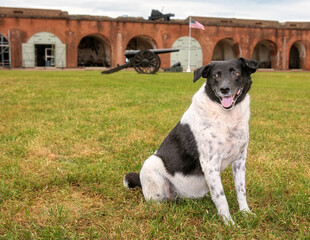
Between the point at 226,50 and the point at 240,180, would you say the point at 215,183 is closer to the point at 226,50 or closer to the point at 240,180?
the point at 240,180

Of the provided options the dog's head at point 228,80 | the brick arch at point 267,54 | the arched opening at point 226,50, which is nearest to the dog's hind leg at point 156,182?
the dog's head at point 228,80

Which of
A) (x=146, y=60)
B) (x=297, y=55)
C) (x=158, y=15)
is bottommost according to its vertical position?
(x=146, y=60)

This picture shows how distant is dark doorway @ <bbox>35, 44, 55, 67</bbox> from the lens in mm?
28527

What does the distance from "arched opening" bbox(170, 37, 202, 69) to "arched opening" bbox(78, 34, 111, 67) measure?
22.0ft

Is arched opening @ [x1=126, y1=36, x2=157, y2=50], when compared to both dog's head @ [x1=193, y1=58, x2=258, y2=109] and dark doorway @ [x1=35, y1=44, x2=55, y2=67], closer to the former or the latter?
dark doorway @ [x1=35, y1=44, x2=55, y2=67]

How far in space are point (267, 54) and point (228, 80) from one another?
3755cm

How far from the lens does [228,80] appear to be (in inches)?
80.9

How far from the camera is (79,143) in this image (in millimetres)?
4094

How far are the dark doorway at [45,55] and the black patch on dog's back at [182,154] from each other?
27.7 metres

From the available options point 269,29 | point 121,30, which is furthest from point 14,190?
point 269,29

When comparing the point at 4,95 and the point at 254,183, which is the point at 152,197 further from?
the point at 4,95

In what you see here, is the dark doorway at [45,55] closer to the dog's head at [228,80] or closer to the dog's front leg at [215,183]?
the dog's head at [228,80]

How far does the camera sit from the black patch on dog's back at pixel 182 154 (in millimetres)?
2229

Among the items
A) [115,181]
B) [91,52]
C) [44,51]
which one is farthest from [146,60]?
[115,181]
